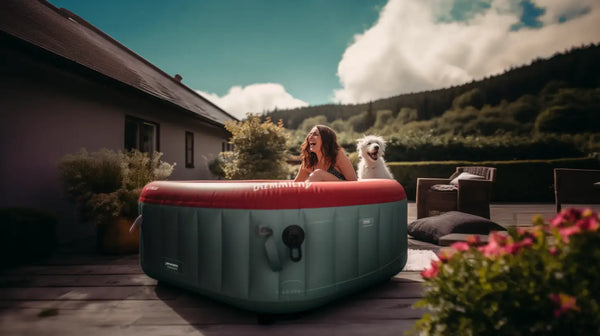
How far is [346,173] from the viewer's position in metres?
2.87

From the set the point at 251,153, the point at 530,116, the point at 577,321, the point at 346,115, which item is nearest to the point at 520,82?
the point at 530,116

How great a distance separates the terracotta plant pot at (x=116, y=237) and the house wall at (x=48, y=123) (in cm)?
87

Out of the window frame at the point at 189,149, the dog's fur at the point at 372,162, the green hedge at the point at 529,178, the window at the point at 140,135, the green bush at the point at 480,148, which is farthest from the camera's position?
the green bush at the point at 480,148

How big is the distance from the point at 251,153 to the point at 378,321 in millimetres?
6751

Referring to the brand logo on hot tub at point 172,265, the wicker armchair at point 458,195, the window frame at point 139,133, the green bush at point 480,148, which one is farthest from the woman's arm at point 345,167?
the green bush at point 480,148

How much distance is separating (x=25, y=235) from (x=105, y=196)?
0.77 metres

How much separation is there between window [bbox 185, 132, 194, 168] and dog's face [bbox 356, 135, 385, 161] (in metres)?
5.94

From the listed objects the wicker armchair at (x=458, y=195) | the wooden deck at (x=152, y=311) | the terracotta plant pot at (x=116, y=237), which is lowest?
the wooden deck at (x=152, y=311)

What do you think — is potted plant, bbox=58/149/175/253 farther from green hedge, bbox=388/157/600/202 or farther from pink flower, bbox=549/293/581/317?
green hedge, bbox=388/157/600/202

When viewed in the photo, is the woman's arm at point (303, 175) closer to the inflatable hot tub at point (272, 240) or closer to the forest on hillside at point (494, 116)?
the inflatable hot tub at point (272, 240)

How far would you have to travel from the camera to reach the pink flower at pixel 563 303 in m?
0.78

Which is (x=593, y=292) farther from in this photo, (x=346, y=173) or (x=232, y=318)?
(x=346, y=173)

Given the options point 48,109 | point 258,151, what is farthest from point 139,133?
point 258,151

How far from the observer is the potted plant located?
3.25m
